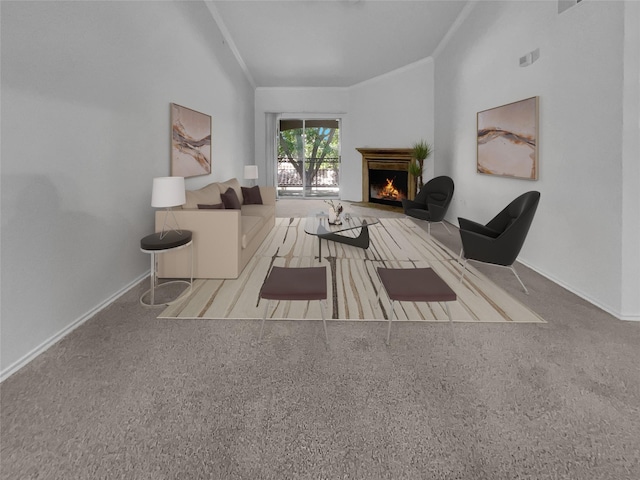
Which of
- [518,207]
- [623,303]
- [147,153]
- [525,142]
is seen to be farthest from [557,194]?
[147,153]

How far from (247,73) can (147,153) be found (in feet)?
20.0

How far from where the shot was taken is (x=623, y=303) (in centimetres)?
290

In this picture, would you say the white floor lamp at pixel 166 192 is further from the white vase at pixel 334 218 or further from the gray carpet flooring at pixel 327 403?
the white vase at pixel 334 218

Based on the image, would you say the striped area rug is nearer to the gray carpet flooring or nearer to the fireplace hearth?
the gray carpet flooring

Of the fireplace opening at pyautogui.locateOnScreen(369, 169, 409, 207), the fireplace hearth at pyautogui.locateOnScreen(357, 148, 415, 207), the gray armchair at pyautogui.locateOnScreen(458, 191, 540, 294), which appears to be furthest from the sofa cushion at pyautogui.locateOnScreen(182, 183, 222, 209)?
the fireplace opening at pyautogui.locateOnScreen(369, 169, 409, 207)

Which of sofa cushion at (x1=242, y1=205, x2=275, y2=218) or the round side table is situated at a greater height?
sofa cushion at (x1=242, y1=205, x2=275, y2=218)

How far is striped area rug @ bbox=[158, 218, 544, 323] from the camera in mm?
2947

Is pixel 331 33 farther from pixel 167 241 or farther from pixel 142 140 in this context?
pixel 167 241

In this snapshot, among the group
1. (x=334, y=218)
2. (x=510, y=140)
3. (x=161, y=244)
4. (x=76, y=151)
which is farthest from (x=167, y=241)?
(x=510, y=140)

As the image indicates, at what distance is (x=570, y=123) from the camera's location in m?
3.49

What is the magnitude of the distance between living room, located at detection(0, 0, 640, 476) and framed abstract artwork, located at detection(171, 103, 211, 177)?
Answer: 148 millimetres

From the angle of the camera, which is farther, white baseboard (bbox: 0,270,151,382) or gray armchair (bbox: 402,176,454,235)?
gray armchair (bbox: 402,176,454,235)

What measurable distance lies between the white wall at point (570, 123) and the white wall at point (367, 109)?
122 inches

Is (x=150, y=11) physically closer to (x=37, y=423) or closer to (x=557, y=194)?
(x=37, y=423)
